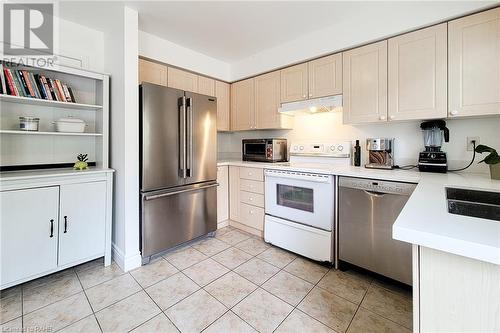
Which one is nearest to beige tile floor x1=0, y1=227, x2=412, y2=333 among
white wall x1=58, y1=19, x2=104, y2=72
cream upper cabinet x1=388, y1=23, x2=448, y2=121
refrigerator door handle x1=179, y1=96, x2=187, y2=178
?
refrigerator door handle x1=179, y1=96, x2=187, y2=178

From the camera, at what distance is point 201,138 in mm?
2574

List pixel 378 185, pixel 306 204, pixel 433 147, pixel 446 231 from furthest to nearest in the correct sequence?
pixel 306 204 → pixel 433 147 → pixel 378 185 → pixel 446 231

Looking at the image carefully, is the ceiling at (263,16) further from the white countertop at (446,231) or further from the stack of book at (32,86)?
the white countertop at (446,231)

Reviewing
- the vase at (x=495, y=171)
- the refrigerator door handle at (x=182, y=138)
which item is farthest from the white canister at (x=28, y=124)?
the vase at (x=495, y=171)

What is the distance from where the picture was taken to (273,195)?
259 centimetres

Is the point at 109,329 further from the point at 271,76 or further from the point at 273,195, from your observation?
the point at 271,76

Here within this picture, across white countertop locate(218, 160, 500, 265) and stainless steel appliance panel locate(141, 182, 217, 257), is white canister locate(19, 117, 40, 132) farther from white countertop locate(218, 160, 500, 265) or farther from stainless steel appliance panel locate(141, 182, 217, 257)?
white countertop locate(218, 160, 500, 265)

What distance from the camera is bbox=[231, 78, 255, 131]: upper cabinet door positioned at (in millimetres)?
3285

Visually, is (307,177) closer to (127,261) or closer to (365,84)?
(365,84)

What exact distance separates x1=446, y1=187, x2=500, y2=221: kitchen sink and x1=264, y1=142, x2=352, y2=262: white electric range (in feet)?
3.08

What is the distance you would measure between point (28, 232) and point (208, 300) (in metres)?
1.49

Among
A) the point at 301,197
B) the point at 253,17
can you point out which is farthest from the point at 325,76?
the point at 301,197

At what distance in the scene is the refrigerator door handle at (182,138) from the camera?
235 centimetres

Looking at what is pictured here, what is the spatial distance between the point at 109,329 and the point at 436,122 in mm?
2948
